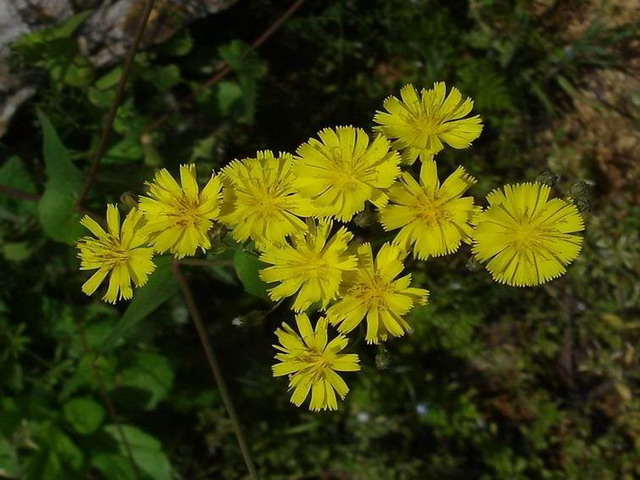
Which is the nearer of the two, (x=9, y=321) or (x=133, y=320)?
(x=133, y=320)

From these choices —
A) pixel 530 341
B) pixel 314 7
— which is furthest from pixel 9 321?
pixel 530 341

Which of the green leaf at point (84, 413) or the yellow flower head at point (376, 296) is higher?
the yellow flower head at point (376, 296)

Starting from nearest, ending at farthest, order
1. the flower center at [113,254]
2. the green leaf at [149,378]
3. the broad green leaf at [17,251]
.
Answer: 1. the flower center at [113,254]
2. the broad green leaf at [17,251]
3. the green leaf at [149,378]

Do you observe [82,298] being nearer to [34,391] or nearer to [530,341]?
[34,391]

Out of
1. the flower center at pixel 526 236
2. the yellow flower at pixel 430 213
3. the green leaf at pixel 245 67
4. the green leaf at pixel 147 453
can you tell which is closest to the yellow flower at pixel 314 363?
the yellow flower at pixel 430 213

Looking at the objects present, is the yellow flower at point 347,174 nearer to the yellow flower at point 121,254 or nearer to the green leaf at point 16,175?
the yellow flower at point 121,254

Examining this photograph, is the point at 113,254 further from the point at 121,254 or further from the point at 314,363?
the point at 314,363
